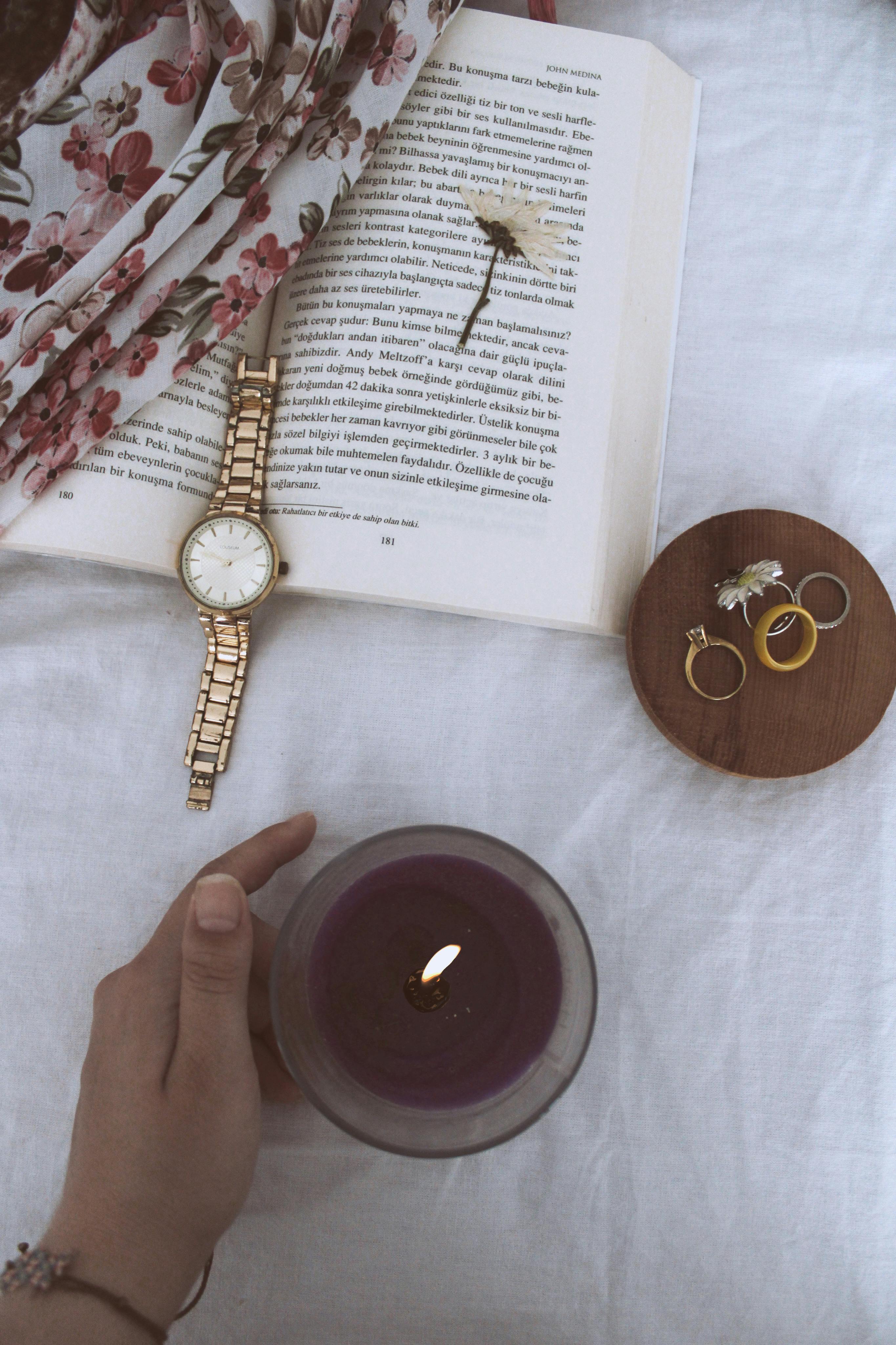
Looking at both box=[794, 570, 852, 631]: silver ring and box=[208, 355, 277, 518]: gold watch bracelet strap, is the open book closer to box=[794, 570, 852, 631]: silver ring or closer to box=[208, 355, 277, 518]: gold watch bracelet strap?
box=[208, 355, 277, 518]: gold watch bracelet strap

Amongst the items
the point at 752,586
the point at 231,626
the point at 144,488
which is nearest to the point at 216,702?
the point at 231,626

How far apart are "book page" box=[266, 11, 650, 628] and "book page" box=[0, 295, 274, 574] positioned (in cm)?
5

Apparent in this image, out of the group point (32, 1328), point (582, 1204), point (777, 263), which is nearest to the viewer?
point (32, 1328)

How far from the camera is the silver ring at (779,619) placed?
1.93ft

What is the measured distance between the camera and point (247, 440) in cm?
62

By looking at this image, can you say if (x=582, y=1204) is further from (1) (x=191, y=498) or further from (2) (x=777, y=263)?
(2) (x=777, y=263)

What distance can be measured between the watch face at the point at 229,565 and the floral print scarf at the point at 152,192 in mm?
109

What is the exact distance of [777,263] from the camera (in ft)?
2.23

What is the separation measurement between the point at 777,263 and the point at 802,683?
1.16ft

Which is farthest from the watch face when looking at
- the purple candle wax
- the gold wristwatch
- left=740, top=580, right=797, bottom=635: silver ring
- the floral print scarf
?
left=740, top=580, right=797, bottom=635: silver ring

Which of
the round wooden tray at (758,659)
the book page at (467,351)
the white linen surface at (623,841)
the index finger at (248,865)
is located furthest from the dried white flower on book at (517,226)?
the index finger at (248,865)

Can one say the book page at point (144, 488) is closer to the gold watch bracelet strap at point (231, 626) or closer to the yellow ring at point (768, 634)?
the gold watch bracelet strap at point (231, 626)

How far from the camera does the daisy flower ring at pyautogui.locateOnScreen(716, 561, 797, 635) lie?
21.7 inches

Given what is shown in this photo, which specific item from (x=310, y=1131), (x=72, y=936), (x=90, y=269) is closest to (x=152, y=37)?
(x=90, y=269)
